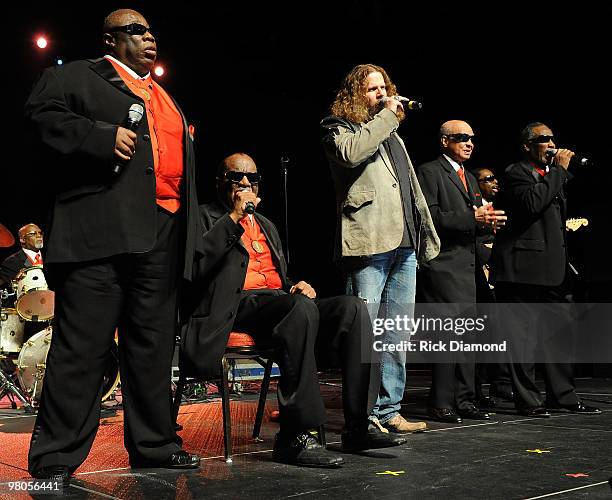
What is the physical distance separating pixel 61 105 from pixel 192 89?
5604 millimetres

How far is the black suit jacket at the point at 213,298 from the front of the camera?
105 inches

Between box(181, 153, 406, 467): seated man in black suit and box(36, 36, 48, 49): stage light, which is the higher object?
box(36, 36, 48, 49): stage light

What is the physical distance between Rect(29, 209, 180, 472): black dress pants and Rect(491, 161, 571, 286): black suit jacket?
2302 millimetres

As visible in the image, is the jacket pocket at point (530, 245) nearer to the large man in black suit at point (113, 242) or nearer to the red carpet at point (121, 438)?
the red carpet at point (121, 438)

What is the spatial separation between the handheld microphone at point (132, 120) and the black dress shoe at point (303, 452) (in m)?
1.12

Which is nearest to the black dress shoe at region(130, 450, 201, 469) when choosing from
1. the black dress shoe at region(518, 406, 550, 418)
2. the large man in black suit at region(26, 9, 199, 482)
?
the large man in black suit at region(26, 9, 199, 482)

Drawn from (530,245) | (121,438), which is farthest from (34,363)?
(530,245)

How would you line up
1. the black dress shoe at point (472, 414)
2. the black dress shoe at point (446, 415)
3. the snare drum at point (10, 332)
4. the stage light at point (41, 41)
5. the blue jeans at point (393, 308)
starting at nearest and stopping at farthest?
the blue jeans at point (393, 308), the black dress shoe at point (446, 415), the black dress shoe at point (472, 414), the snare drum at point (10, 332), the stage light at point (41, 41)

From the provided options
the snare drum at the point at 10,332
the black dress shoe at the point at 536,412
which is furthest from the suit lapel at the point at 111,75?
the snare drum at the point at 10,332

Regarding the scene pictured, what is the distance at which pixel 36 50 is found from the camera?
6.81 meters

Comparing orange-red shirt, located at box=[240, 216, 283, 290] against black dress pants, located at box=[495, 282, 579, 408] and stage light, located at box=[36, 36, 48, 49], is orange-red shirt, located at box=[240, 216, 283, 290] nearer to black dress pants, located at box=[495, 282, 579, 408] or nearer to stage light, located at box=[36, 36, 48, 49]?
black dress pants, located at box=[495, 282, 579, 408]

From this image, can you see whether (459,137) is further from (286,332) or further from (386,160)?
(286,332)

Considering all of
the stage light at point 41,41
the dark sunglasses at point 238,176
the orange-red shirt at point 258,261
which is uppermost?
the stage light at point 41,41

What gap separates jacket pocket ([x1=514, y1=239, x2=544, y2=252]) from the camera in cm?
416
